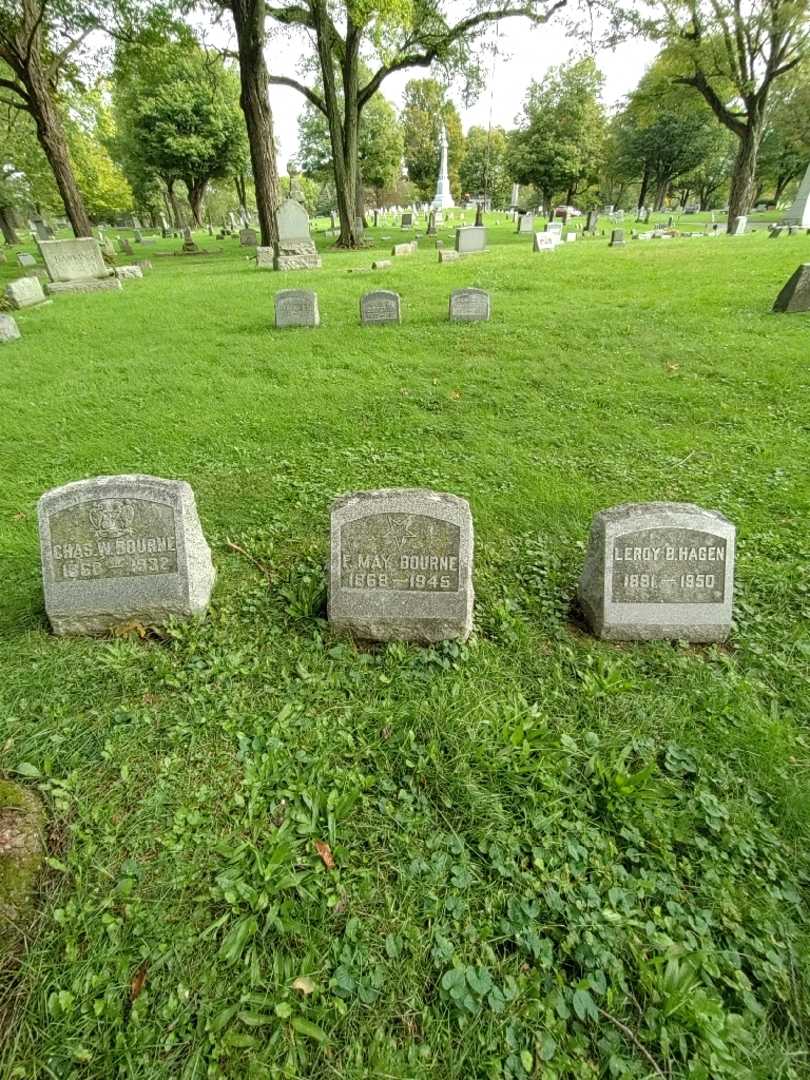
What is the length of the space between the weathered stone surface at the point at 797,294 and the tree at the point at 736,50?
20.0 meters

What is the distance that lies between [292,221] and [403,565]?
15.0m

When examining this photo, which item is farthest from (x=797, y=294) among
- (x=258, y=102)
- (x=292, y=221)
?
(x=258, y=102)

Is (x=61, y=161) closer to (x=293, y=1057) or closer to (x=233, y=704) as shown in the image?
(x=233, y=704)

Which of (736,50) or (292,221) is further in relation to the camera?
(736,50)

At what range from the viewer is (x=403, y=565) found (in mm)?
3076

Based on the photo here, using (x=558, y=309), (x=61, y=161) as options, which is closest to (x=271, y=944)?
(x=558, y=309)

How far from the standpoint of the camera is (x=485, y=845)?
2172mm

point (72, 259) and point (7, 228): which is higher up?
point (7, 228)

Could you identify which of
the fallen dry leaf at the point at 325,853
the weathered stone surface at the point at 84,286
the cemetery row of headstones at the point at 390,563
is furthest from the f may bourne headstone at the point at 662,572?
the weathered stone surface at the point at 84,286

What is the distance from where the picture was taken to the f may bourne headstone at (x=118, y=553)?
2.99m

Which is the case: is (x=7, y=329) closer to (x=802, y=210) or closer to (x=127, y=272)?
(x=127, y=272)

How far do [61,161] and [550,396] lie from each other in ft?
58.2

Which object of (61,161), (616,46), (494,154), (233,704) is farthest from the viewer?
(494,154)

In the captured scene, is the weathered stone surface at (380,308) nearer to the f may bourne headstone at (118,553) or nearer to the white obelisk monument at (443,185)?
the f may bourne headstone at (118,553)
